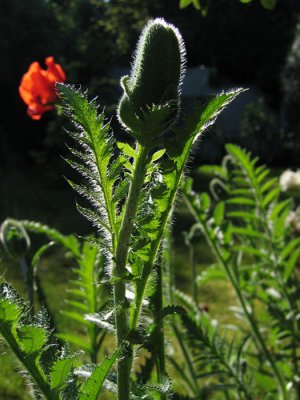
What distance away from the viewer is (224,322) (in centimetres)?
247

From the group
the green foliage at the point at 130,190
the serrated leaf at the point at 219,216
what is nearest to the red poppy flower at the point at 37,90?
the serrated leaf at the point at 219,216

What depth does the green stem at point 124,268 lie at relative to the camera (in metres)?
0.39

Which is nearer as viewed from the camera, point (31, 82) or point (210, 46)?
point (31, 82)

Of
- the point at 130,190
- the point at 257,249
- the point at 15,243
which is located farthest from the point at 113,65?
the point at 130,190

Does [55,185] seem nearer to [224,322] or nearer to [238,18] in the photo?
[224,322]

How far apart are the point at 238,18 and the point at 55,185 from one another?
4.78 metres

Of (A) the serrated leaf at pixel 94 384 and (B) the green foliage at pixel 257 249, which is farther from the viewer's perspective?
(B) the green foliage at pixel 257 249

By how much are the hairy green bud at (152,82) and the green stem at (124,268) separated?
0.02m

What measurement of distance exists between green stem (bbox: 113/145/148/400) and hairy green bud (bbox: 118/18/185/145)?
0.02 meters

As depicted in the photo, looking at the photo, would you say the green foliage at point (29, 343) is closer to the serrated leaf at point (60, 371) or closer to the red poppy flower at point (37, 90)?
the serrated leaf at point (60, 371)

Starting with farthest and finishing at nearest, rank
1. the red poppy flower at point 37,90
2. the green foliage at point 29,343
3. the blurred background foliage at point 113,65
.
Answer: the blurred background foliage at point 113,65
the red poppy flower at point 37,90
the green foliage at point 29,343

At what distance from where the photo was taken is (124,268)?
1.33 feet

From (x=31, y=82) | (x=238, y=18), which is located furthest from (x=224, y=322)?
(x=238, y=18)

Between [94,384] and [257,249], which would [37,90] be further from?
[94,384]
